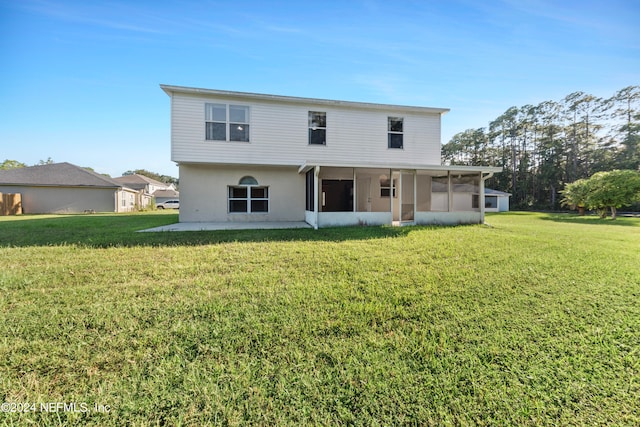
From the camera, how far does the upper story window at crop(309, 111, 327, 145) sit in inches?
449

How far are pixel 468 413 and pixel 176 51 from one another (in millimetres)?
13641

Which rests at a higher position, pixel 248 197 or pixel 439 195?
pixel 439 195

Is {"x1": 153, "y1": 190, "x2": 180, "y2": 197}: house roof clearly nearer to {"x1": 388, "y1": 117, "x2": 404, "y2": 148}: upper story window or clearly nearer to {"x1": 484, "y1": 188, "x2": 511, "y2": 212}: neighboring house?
{"x1": 388, "y1": 117, "x2": 404, "y2": 148}: upper story window

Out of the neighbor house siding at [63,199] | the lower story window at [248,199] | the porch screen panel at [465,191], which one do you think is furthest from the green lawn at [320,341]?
the neighbor house siding at [63,199]

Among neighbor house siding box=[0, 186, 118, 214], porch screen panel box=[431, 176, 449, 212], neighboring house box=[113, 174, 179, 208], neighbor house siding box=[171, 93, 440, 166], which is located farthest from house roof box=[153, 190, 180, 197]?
porch screen panel box=[431, 176, 449, 212]

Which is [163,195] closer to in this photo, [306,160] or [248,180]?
[248,180]

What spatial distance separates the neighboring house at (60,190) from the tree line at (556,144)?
44.1 m

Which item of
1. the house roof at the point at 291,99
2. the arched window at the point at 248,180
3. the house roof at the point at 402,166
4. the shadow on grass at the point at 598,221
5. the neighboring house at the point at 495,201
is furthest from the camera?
the neighboring house at the point at 495,201

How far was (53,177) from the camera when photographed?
20.8 metres

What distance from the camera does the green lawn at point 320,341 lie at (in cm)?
189

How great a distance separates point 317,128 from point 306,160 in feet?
6.16

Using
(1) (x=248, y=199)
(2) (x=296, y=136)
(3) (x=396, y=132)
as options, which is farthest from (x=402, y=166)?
(1) (x=248, y=199)

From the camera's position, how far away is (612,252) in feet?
19.2

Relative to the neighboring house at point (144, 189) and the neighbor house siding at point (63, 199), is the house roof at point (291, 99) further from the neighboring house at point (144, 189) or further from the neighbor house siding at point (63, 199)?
the neighboring house at point (144, 189)
